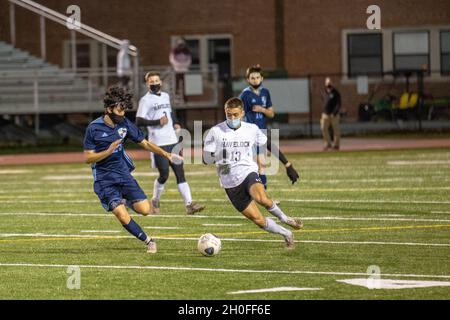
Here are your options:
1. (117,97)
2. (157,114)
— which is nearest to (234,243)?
(117,97)

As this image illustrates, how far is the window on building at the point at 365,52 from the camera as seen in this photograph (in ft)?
146

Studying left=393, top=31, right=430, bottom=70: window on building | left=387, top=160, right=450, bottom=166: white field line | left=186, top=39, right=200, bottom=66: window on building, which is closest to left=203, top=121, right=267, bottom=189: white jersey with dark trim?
left=387, top=160, right=450, bottom=166: white field line

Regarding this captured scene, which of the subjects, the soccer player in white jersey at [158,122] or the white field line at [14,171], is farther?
the white field line at [14,171]

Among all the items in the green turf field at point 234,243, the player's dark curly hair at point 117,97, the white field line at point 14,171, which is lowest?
the green turf field at point 234,243

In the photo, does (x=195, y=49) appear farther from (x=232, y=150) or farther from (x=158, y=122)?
(x=232, y=150)

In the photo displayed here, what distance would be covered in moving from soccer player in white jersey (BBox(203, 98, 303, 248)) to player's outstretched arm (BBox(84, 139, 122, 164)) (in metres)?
0.97

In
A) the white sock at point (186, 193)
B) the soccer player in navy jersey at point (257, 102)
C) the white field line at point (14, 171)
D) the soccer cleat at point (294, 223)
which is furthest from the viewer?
the white field line at point (14, 171)

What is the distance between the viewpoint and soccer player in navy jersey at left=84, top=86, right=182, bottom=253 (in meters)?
13.4

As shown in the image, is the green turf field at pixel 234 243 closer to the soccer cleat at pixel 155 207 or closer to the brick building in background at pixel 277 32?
the soccer cleat at pixel 155 207

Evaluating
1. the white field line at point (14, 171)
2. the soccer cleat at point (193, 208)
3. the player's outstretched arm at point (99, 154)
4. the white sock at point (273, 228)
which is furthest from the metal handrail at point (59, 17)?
the white sock at point (273, 228)

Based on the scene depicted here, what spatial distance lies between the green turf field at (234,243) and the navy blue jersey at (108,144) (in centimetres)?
84

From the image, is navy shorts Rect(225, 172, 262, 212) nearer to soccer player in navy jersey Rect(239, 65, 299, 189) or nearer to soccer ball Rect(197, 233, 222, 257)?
soccer ball Rect(197, 233, 222, 257)

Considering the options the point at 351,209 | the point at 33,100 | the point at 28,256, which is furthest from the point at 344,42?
the point at 28,256

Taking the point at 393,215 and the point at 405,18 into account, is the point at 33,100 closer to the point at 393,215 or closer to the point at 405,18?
the point at 405,18
